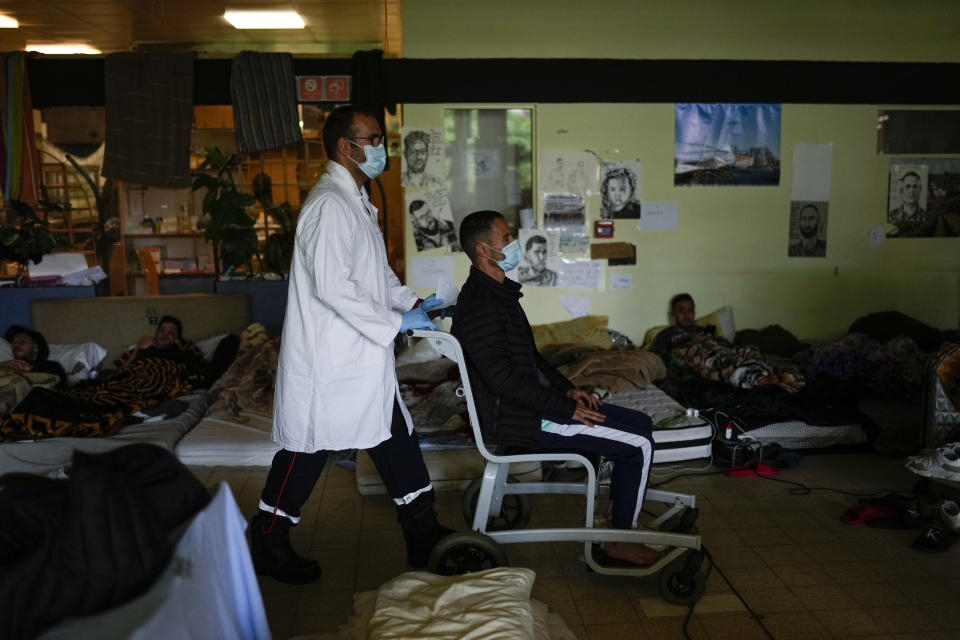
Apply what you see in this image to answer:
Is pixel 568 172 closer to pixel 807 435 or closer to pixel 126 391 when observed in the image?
pixel 807 435

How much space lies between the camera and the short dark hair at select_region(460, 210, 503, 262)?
115 inches

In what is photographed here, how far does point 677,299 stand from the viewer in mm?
5672

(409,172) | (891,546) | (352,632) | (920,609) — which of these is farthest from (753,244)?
(352,632)

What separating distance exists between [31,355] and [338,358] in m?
3.50

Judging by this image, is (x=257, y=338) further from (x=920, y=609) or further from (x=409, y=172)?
(x=920, y=609)

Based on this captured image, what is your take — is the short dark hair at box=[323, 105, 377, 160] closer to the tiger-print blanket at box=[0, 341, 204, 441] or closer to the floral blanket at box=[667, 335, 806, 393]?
the tiger-print blanket at box=[0, 341, 204, 441]

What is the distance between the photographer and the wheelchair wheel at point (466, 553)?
2699mm

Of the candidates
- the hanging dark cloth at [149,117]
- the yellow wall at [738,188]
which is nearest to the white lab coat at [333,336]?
Result: the yellow wall at [738,188]

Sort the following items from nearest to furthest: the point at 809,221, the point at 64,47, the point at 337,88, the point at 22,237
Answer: the point at 337,88 → the point at 22,237 → the point at 809,221 → the point at 64,47

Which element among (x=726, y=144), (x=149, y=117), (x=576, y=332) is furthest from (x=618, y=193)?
(x=149, y=117)

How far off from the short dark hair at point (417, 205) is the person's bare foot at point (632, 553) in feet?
10.6

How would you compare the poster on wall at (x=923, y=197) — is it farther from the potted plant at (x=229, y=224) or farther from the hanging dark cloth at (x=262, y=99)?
the potted plant at (x=229, y=224)

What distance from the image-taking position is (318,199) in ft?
8.95

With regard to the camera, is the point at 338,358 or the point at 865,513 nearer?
the point at 338,358
